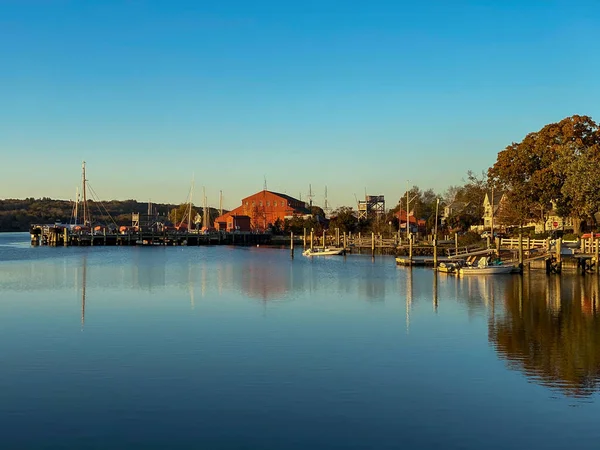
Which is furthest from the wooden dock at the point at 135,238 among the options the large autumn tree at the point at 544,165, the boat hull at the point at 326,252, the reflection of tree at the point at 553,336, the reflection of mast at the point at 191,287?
the reflection of tree at the point at 553,336

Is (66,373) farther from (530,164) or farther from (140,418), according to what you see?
(530,164)

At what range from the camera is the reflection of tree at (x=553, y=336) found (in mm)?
19808

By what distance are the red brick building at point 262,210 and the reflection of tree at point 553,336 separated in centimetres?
11882

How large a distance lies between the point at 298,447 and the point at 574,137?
206 ft

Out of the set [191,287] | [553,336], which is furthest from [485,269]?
[553,336]

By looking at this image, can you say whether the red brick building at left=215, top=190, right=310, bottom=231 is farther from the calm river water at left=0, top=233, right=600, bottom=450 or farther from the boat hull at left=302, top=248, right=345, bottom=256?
the calm river water at left=0, top=233, right=600, bottom=450

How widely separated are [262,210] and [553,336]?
449 feet

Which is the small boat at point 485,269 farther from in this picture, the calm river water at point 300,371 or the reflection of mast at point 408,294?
the calm river water at point 300,371

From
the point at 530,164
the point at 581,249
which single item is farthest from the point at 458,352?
the point at 530,164

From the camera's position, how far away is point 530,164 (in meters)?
68.8

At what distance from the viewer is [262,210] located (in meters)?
162

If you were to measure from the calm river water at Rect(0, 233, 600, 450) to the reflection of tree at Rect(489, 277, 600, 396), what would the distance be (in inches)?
3.0

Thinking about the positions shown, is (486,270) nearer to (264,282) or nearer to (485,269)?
(485,269)

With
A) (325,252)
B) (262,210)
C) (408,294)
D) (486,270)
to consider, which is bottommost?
(408,294)
